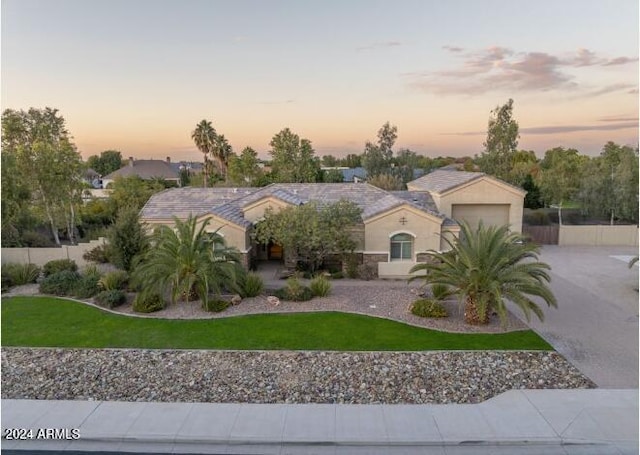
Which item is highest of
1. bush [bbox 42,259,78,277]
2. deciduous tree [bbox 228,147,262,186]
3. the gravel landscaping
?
deciduous tree [bbox 228,147,262,186]

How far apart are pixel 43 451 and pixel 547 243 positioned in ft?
102

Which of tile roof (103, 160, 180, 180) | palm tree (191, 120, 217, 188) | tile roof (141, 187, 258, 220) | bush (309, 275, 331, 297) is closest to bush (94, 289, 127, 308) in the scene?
tile roof (141, 187, 258, 220)

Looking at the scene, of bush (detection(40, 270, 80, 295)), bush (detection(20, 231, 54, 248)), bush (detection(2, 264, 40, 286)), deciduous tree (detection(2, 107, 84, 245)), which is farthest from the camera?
deciduous tree (detection(2, 107, 84, 245))

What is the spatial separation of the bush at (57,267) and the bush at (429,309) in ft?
56.2

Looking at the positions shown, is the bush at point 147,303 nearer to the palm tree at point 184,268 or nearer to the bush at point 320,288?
the palm tree at point 184,268

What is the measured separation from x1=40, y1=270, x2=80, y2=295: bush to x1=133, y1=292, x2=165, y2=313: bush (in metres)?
4.36

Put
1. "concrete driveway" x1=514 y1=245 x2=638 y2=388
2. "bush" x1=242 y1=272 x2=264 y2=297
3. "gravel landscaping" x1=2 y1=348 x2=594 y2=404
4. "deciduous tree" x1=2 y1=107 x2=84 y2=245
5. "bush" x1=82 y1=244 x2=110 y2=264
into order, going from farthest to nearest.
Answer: "deciduous tree" x1=2 y1=107 x2=84 y2=245 → "bush" x1=82 y1=244 x2=110 y2=264 → "bush" x1=242 y1=272 x2=264 y2=297 → "concrete driveway" x1=514 y1=245 x2=638 y2=388 → "gravel landscaping" x1=2 y1=348 x2=594 y2=404

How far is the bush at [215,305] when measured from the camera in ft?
57.7

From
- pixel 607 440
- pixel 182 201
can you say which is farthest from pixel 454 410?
pixel 182 201

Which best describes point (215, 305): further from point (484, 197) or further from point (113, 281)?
point (484, 197)

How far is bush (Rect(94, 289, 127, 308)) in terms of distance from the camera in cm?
1817

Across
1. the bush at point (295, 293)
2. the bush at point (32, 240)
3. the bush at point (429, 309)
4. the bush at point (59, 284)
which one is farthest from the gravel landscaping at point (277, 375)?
the bush at point (32, 240)

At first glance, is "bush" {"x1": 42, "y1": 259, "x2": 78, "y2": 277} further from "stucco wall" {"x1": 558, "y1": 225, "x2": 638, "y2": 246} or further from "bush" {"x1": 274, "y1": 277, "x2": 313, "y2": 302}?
"stucco wall" {"x1": 558, "y1": 225, "x2": 638, "y2": 246}

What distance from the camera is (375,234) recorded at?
23.1 m
